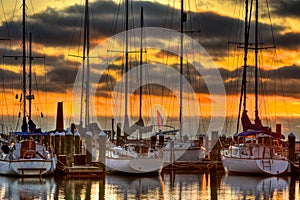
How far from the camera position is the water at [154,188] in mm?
46906

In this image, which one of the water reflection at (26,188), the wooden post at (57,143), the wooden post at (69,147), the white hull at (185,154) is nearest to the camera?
the water reflection at (26,188)

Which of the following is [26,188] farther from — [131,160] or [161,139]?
[161,139]

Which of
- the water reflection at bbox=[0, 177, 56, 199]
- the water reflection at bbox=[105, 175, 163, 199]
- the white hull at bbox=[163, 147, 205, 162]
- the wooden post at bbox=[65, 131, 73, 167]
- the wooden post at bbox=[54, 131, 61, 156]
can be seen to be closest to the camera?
the water reflection at bbox=[0, 177, 56, 199]

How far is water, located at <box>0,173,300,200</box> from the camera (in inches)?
1847

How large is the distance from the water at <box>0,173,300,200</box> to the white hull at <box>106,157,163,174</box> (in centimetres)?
74

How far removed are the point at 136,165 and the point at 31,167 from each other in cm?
761

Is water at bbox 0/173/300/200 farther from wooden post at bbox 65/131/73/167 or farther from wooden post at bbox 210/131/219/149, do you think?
wooden post at bbox 210/131/219/149

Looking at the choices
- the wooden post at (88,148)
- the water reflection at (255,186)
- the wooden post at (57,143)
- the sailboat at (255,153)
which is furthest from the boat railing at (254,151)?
the wooden post at (57,143)

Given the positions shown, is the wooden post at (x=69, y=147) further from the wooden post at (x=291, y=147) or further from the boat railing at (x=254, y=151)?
the wooden post at (x=291, y=147)

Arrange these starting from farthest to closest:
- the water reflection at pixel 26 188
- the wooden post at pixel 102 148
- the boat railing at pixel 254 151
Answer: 1. the boat railing at pixel 254 151
2. the wooden post at pixel 102 148
3. the water reflection at pixel 26 188

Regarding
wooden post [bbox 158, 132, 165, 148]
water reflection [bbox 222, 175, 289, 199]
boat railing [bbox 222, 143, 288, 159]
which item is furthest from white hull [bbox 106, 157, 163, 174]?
wooden post [bbox 158, 132, 165, 148]

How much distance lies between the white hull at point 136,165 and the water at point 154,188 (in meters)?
0.74

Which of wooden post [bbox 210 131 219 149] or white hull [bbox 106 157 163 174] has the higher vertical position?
wooden post [bbox 210 131 219 149]

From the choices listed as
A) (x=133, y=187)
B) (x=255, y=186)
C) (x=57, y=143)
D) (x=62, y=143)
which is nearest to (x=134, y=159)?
(x=62, y=143)
